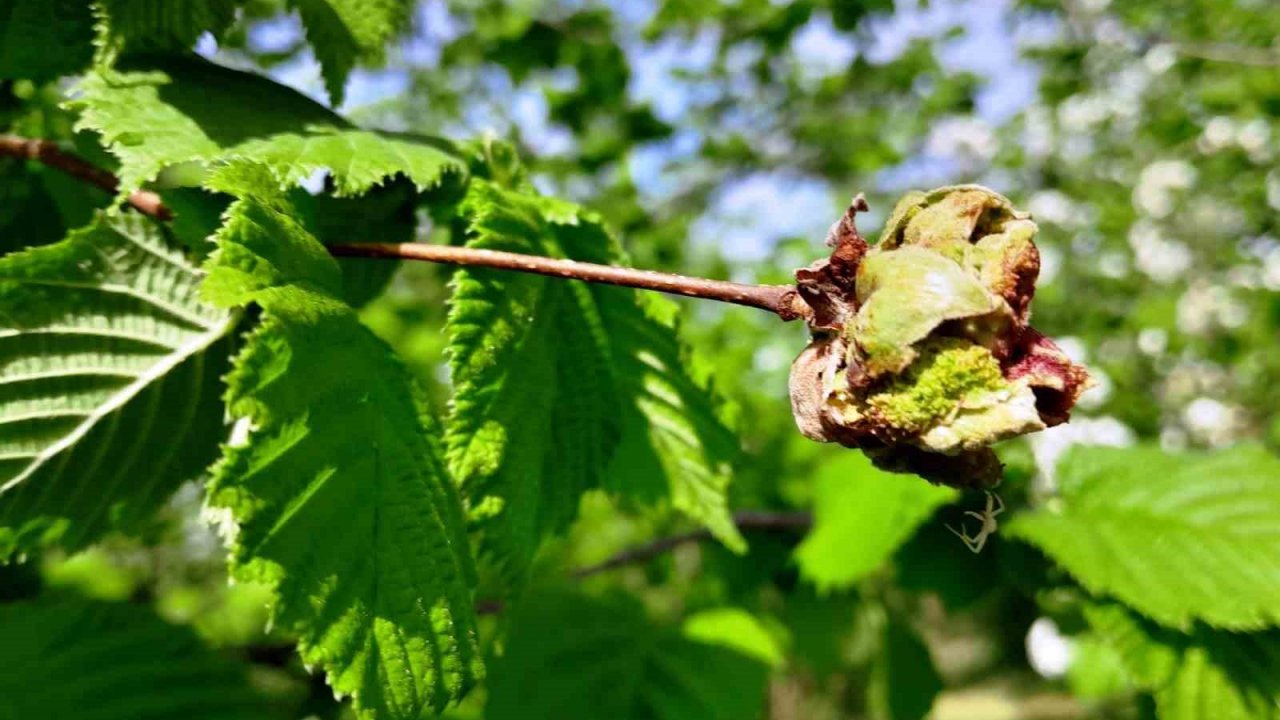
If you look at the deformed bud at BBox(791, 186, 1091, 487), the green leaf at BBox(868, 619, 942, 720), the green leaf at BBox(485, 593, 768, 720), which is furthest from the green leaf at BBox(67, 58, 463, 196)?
the green leaf at BBox(868, 619, 942, 720)

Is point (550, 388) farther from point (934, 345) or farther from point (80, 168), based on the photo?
point (80, 168)

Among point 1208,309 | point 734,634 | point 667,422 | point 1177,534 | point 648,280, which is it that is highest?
point 648,280

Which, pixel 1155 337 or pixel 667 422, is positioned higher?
pixel 667 422

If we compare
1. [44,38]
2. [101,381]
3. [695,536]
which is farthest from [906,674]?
[44,38]

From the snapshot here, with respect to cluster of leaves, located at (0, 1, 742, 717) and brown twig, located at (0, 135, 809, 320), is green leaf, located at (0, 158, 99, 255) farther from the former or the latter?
brown twig, located at (0, 135, 809, 320)

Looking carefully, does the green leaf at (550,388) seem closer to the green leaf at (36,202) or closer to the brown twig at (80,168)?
the brown twig at (80,168)

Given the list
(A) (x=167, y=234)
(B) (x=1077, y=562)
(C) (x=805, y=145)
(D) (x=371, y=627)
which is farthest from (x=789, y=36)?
(D) (x=371, y=627)
